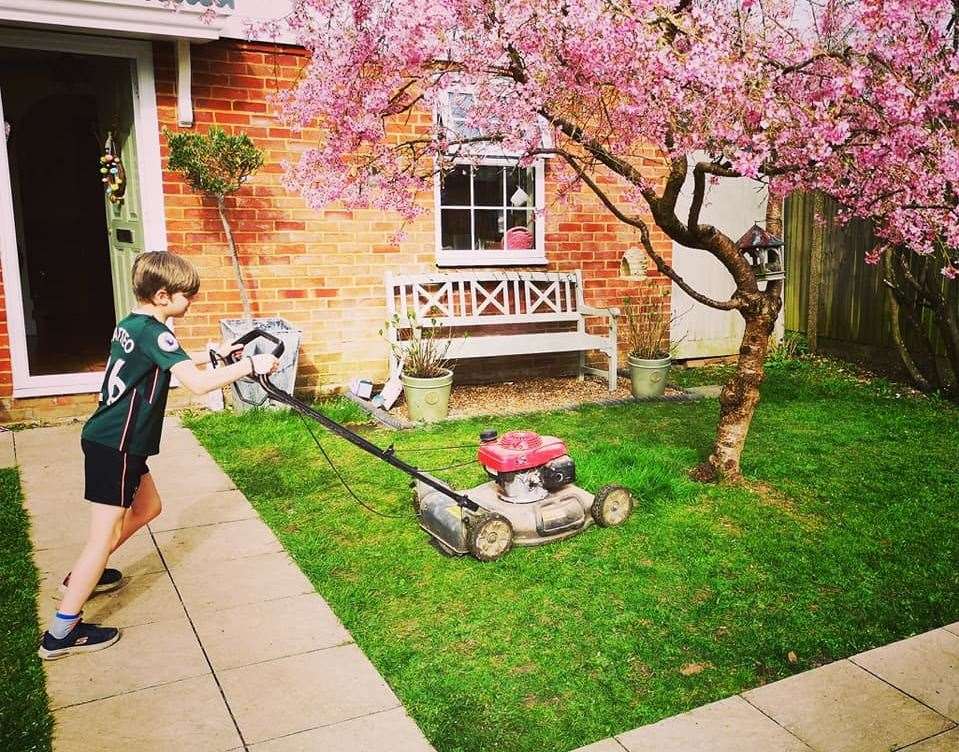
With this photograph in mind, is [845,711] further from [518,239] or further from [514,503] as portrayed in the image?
[518,239]

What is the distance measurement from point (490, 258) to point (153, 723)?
240 inches

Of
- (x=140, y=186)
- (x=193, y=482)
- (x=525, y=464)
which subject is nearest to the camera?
(x=525, y=464)

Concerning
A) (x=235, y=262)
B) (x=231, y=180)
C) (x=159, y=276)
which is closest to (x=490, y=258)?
(x=235, y=262)

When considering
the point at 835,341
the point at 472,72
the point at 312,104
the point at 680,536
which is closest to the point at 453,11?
the point at 472,72

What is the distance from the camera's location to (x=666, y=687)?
3082 mm

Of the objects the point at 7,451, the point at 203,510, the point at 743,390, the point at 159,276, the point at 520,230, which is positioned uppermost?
the point at 520,230

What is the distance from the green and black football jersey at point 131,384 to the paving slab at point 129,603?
Answer: 31.7 inches

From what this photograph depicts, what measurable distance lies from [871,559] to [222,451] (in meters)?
4.33

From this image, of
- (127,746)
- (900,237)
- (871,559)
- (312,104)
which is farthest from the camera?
(900,237)

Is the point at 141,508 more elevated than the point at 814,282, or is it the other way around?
the point at 814,282

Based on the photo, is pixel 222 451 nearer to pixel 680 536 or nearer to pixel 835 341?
pixel 680 536

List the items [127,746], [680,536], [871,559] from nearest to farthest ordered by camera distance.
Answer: [127,746]
[871,559]
[680,536]

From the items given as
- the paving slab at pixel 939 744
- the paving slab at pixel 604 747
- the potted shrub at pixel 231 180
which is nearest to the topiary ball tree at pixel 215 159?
the potted shrub at pixel 231 180

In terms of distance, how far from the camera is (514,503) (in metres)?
4.30
